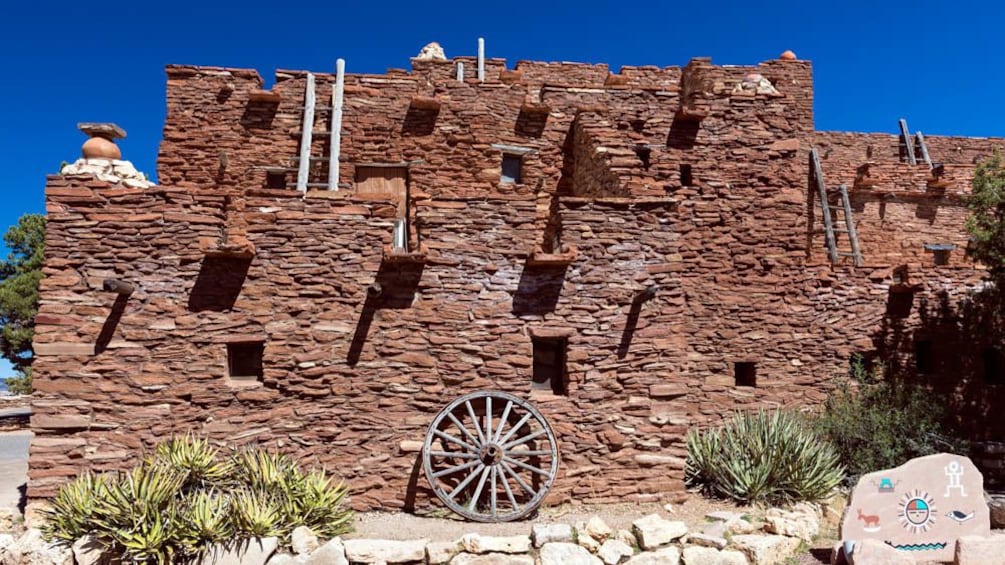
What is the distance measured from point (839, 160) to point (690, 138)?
24.7ft

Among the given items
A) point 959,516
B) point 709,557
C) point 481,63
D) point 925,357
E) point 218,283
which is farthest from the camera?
point 481,63

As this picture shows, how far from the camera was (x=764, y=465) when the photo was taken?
9156 millimetres

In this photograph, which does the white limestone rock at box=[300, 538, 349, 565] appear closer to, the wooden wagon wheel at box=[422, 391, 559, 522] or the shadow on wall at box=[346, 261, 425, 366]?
the wooden wagon wheel at box=[422, 391, 559, 522]

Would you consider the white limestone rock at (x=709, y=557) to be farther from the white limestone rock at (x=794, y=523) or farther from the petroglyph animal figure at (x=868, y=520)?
the petroglyph animal figure at (x=868, y=520)

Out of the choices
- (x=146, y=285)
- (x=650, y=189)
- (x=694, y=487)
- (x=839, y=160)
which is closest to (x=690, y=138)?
(x=650, y=189)

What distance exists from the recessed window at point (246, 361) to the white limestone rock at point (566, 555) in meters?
4.28

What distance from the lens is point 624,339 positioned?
902cm

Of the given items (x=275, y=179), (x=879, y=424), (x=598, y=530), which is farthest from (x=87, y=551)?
(x=879, y=424)

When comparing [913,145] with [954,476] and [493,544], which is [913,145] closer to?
[954,476]

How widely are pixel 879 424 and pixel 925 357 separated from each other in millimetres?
2660

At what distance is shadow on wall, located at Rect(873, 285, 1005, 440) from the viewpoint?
39.4 feet

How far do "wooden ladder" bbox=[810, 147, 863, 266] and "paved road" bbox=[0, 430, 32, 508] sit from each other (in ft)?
52.8

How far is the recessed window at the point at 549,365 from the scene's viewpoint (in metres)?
9.04

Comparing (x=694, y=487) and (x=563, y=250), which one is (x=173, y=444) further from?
(x=694, y=487)
